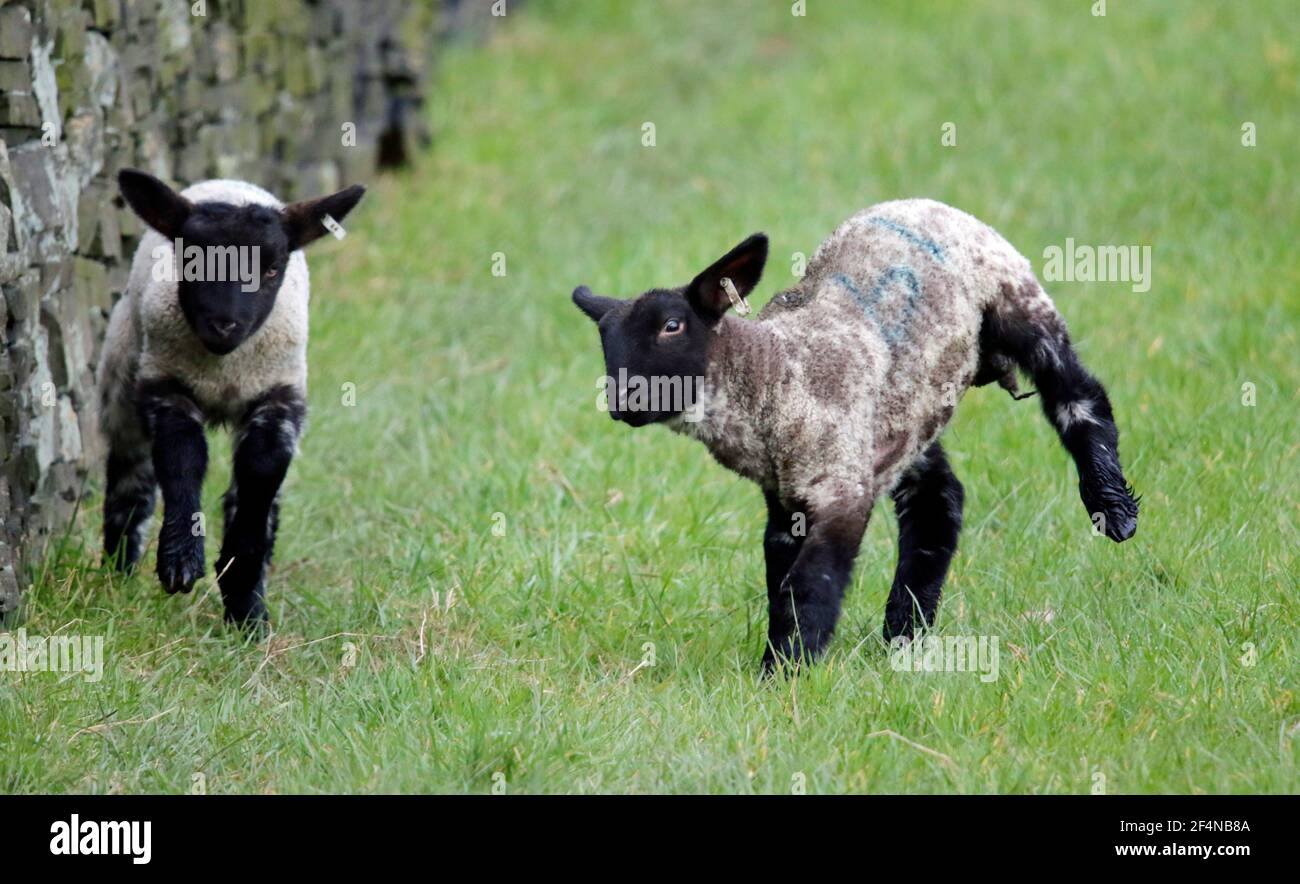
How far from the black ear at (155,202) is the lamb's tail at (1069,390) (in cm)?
294

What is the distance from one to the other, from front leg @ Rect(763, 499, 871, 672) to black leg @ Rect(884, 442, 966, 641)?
613 millimetres

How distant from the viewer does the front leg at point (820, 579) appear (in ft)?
17.4

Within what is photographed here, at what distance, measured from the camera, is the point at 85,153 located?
7547 mm

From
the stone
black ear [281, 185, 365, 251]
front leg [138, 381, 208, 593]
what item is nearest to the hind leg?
black ear [281, 185, 365, 251]

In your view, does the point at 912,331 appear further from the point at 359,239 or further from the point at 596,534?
the point at 359,239

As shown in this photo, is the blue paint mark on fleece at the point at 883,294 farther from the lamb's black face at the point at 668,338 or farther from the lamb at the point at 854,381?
the lamb's black face at the point at 668,338

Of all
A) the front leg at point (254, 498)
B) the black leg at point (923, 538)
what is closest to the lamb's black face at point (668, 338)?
the black leg at point (923, 538)

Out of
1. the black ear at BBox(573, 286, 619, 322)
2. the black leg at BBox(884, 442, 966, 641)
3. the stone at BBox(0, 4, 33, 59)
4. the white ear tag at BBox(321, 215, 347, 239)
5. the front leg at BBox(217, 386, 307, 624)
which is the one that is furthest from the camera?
the stone at BBox(0, 4, 33, 59)

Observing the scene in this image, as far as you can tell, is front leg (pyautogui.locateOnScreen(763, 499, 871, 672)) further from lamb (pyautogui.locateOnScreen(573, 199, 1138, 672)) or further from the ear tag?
the ear tag

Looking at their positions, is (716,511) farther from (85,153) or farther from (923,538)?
(85,153)

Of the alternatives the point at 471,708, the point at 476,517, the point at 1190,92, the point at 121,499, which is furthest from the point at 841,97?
the point at 471,708

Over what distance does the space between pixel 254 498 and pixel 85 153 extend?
2.26 m

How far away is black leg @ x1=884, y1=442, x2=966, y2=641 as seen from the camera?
19.4 feet
